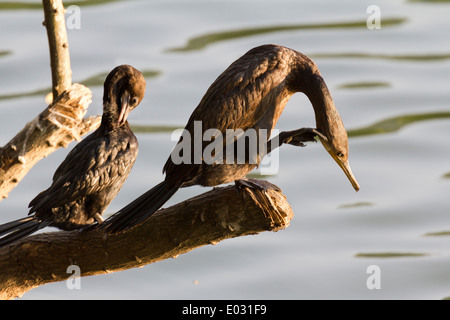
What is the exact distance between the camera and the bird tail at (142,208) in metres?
4.03

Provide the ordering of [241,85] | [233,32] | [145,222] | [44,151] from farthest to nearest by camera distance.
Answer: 1. [233,32]
2. [44,151]
3. [145,222]
4. [241,85]

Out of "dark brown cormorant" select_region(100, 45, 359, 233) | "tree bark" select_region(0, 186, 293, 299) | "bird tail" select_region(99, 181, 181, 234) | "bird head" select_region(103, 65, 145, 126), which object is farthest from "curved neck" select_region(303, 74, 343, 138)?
"bird head" select_region(103, 65, 145, 126)

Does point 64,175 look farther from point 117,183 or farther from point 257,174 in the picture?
point 257,174

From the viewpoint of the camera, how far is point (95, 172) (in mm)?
A: 4348

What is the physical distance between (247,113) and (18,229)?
1173 mm

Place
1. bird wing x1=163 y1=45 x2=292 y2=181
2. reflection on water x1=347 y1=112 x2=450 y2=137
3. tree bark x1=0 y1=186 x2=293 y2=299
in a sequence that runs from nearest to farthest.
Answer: bird wing x1=163 y1=45 x2=292 y2=181
tree bark x1=0 y1=186 x2=293 y2=299
reflection on water x1=347 y1=112 x2=450 y2=137

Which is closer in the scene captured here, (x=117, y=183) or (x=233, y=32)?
(x=117, y=183)

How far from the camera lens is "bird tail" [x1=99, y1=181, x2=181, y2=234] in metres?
4.03

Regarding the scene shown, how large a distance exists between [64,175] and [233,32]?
591 cm

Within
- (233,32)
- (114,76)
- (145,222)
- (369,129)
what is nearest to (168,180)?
(145,222)

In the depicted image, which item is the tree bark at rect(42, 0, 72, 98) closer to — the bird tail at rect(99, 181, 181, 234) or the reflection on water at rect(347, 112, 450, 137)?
the bird tail at rect(99, 181, 181, 234)

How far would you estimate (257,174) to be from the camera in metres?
8.27

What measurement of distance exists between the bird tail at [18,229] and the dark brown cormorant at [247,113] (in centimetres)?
46

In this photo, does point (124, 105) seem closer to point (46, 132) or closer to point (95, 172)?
point (95, 172)
